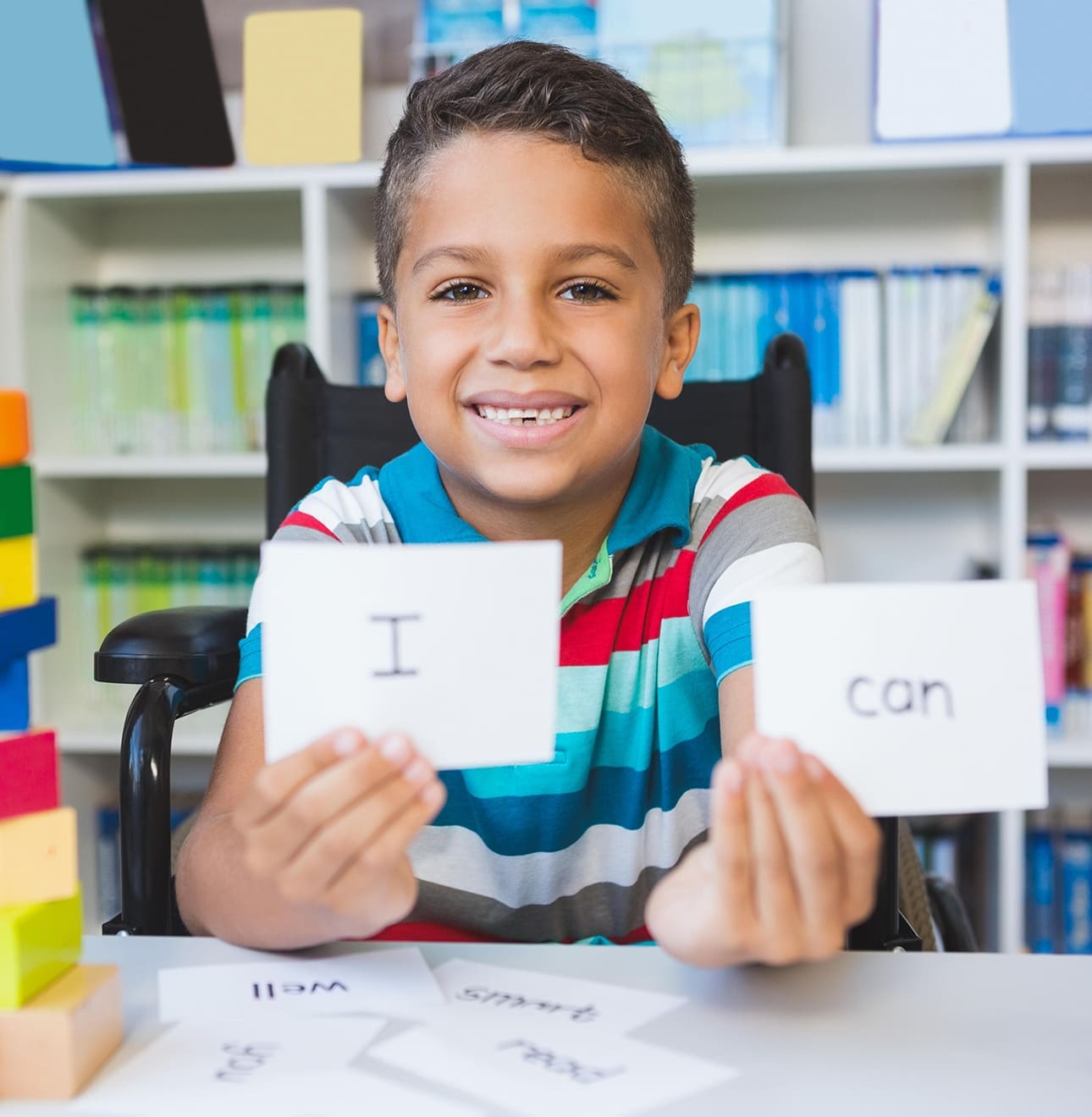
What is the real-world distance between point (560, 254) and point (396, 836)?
50cm

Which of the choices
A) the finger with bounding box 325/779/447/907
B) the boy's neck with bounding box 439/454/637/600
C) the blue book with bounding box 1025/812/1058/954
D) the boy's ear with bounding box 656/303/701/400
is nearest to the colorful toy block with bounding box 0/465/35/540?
the finger with bounding box 325/779/447/907

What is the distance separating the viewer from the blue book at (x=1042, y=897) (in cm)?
214

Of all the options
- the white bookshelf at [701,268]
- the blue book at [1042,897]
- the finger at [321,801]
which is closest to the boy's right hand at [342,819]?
the finger at [321,801]

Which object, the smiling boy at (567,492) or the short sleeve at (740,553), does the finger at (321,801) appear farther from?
the short sleeve at (740,553)

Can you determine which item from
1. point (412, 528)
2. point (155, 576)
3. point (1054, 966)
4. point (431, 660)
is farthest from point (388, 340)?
point (155, 576)

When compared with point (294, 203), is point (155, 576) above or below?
below

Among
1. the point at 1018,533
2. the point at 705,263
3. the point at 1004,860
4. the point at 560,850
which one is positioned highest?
the point at 705,263

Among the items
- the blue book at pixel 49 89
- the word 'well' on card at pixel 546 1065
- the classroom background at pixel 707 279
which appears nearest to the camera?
the word 'well' on card at pixel 546 1065

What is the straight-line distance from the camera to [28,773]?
0.55 metres

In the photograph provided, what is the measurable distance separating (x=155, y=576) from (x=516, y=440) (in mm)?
1512

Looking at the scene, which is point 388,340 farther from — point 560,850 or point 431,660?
point 431,660

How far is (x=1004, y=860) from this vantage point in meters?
2.00

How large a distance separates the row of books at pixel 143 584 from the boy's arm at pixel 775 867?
1774mm

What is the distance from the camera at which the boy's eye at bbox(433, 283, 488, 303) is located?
97 cm
